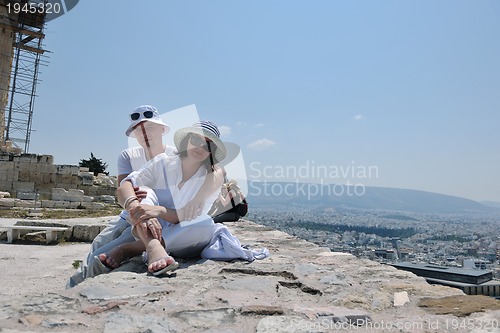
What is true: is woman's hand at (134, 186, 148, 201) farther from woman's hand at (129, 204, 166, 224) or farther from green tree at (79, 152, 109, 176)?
green tree at (79, 152, 109, 176)

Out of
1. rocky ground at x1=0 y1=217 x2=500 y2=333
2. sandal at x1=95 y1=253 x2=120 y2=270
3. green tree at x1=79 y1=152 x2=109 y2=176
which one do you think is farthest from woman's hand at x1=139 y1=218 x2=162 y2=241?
green tree at x1=79 y1=152 x2=109 y2=176

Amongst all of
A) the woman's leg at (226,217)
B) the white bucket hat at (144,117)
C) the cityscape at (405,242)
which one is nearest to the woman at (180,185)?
the white bucket hat at (144,117)

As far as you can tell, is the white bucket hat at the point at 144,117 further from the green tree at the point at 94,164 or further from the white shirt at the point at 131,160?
the green tree at the point at 94,164

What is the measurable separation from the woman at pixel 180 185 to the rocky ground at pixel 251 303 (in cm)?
22

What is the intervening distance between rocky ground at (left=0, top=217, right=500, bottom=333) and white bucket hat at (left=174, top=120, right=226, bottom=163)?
2.87ft

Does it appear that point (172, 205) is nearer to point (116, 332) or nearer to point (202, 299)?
point (202, 299)

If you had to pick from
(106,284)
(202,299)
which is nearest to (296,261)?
(202,299)

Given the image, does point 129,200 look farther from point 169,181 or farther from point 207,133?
point 207,133

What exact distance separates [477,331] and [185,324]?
1.40 metres

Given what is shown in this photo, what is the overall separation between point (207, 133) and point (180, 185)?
1.50 feet

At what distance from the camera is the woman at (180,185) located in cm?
297

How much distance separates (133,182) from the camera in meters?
3.05

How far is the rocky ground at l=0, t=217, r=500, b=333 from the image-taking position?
6.26ft

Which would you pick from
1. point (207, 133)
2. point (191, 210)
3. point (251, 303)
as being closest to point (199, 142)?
point (207, 133)
